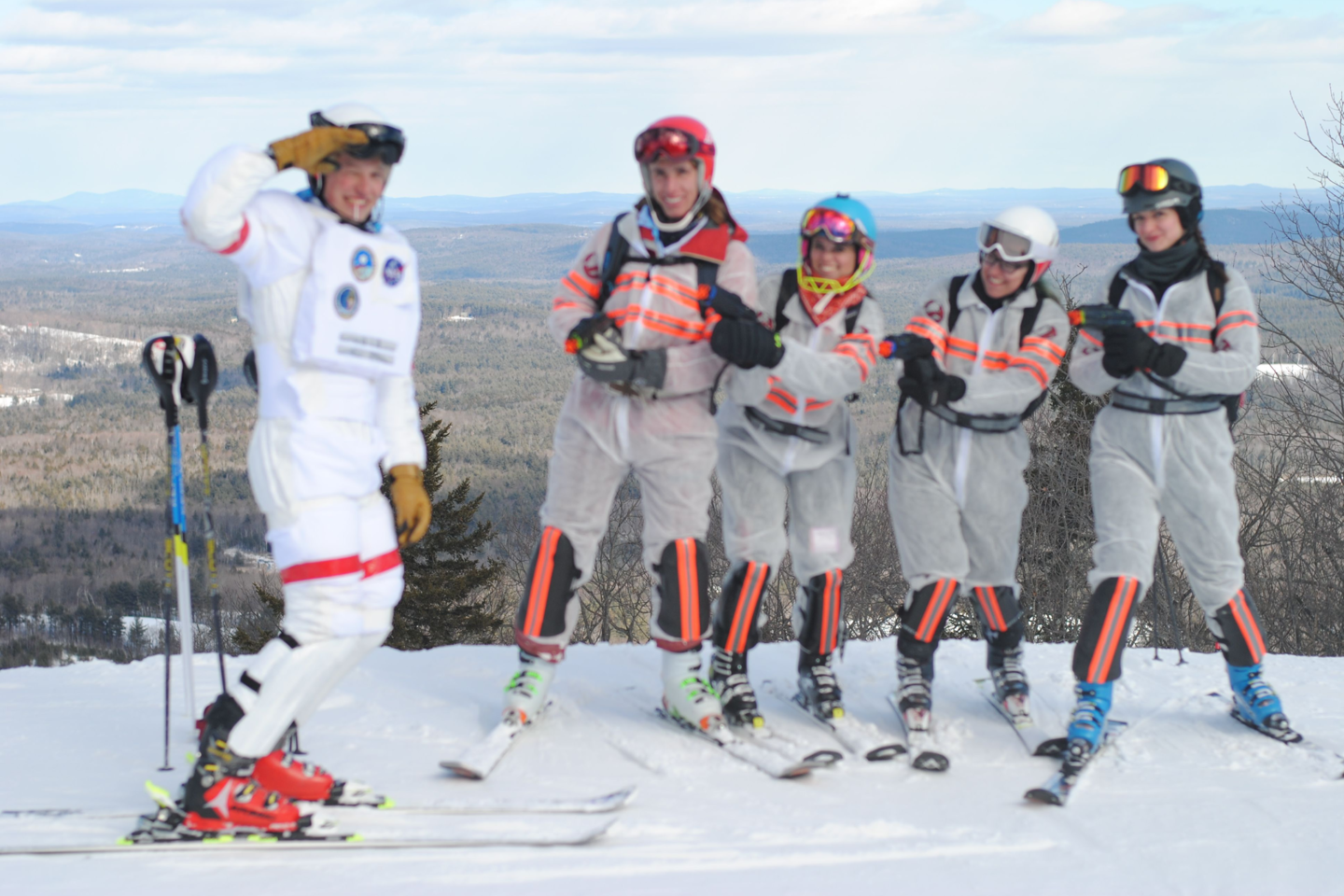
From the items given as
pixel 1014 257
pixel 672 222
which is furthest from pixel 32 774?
pixel 1014 257

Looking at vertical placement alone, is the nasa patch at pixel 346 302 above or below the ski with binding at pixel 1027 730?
above

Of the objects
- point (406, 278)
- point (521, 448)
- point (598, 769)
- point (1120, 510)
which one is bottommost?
point (521, 448)

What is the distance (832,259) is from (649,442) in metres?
1.01

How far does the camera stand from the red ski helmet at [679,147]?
4.02 metres

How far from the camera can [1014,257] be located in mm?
4191

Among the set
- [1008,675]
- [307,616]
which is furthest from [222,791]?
[1008,675]

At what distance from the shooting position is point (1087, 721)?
4.16 metres

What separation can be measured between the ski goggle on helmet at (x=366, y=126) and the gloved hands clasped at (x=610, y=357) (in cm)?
96

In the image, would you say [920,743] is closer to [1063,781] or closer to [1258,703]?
[1063,781]

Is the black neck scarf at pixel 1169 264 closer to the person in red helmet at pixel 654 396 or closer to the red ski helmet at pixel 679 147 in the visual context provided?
the person in red helmet at pixel 654 396

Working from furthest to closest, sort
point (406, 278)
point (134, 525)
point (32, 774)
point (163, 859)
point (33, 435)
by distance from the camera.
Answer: point (33, 435) < point (134, 525) < point (32, 774) < point (406, 278) < point (163, 859)

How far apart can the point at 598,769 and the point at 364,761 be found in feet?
2.89

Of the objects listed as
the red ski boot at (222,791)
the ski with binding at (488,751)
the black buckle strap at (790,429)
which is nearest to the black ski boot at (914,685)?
the black buckle strap at (790,429)

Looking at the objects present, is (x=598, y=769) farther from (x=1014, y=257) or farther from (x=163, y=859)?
(x=1014, y=257)
